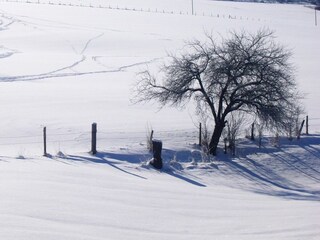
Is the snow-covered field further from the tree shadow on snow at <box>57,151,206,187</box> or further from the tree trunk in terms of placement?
the tree trunk

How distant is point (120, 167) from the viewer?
53.3 ft

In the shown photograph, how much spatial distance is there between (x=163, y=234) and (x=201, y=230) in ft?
2.24

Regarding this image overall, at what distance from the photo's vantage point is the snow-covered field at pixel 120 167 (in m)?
8.78

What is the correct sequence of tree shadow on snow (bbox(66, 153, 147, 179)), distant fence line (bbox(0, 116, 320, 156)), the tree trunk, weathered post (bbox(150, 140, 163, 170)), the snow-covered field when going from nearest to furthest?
A: the snow-covered field → tree shadow on snow (bbox(66, 153, 147, 179)) → weathered post (bbox(150, 140, 163, 170)) → the tree trunk → distant fence line (bbox(0, 116, 320, 156))

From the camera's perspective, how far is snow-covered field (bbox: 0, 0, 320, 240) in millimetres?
8781

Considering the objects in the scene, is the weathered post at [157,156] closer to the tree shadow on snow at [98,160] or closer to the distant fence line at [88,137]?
the tree shadow on snow at [98,160]

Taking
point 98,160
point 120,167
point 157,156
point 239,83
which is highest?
point 239,83

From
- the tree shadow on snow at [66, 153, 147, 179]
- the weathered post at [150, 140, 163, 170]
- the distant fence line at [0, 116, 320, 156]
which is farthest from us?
the distant fence line at [0, 116, 320, 156]

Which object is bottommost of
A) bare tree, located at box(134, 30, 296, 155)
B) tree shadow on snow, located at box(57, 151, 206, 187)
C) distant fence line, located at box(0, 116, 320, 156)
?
tree shadow on snow, located at box(57, 151, 206, 187)

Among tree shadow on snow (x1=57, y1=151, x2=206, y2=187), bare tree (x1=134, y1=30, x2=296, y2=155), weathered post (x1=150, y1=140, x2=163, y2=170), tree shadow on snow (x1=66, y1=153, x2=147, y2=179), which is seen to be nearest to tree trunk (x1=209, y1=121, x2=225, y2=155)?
bare tree (x1=134, y1=30, x2=296, y2=155)

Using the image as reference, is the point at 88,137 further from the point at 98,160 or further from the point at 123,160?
the point at 98,160

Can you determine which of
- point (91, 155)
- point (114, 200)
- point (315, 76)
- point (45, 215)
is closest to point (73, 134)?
point (91, 155)

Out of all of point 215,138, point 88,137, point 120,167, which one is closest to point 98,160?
point 120,167

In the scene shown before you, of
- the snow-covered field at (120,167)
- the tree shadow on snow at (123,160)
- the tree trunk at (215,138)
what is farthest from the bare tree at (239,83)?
the tree shadow on snow at (123,160)
